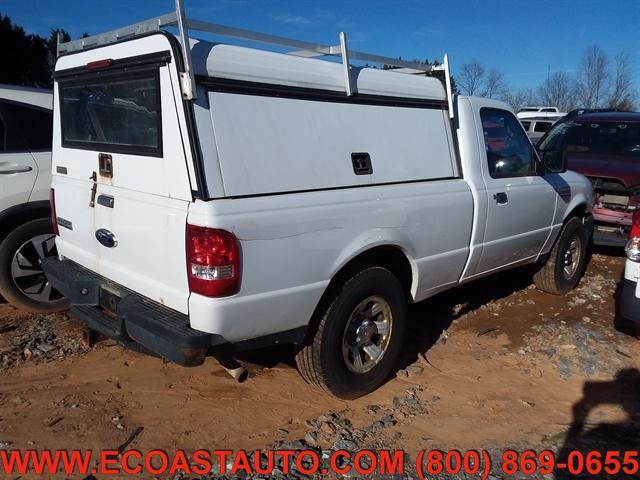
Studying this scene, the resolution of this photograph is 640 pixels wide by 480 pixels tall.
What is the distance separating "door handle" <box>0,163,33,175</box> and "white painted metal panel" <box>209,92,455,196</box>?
2.57 m

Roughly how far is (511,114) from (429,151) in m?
1.47

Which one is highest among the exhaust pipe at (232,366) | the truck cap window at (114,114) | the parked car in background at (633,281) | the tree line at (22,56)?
the tree line at (22,56)

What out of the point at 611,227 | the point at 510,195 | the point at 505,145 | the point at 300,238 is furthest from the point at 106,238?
the point at 611,227

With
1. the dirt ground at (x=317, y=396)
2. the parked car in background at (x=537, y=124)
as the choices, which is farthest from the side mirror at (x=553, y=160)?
the parked car in background at (x=537, y=124)

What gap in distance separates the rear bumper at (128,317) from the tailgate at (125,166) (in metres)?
0.07

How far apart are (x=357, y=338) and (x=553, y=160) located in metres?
2.98

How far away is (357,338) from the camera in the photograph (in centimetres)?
352

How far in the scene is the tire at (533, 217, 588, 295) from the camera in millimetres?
5664

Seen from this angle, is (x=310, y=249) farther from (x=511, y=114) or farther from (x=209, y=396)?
(x=511, y=114)

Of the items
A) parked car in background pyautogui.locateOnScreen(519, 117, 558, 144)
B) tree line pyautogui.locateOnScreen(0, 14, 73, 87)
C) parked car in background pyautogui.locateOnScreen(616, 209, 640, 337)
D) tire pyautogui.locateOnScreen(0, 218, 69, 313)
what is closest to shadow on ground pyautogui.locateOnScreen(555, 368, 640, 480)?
parked car in background pyautogui.locateOnScreen(616, 209, 640, 337)

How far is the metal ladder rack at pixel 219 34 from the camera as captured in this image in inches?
102

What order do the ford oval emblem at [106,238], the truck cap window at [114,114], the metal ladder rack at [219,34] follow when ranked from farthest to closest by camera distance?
the ford oval emblem at [106,238] < the truck cap window at [114,114] < the metal ladder rack at [219,34]

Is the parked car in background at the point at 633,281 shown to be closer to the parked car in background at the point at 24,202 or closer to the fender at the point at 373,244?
the fender at the point at 373,244

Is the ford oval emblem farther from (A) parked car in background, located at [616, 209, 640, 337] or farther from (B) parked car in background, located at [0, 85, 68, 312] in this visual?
(A) parked car in background, located at [616, 209, 640, 337]
